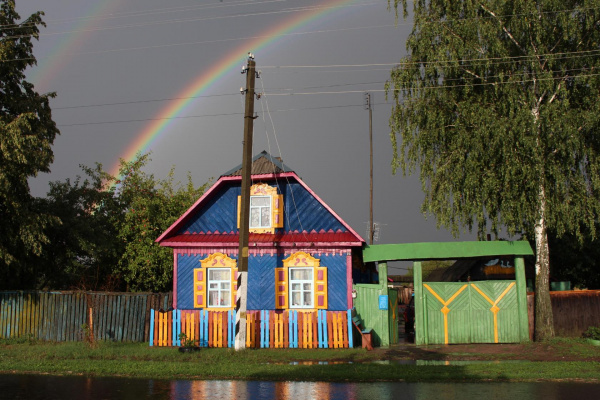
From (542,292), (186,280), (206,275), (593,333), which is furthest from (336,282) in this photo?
(593,333)

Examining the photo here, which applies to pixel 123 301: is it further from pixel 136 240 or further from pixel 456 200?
pixel 456 200

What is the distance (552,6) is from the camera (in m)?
18.2

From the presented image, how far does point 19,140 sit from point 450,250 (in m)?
14.9

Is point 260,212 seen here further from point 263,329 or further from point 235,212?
point 263,329

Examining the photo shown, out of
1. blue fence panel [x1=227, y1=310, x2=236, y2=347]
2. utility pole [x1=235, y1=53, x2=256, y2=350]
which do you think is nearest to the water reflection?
utility pole [x1=235, y1=53, x2=256, y2=350]

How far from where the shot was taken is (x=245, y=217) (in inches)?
694

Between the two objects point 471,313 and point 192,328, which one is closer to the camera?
point 471,313

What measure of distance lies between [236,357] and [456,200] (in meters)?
8.90

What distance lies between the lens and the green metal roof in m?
18.8

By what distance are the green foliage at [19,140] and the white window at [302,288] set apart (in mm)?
9083

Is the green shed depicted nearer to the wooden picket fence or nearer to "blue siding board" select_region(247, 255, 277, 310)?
"blue siding board" select_region(247, 255, 277, 310)

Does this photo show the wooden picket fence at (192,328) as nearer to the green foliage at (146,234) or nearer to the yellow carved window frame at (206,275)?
the yellow carved window frame at (206,275)

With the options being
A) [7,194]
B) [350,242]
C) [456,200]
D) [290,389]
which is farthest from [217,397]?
[7,194]

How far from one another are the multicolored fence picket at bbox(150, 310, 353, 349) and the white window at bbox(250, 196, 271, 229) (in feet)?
11.8
